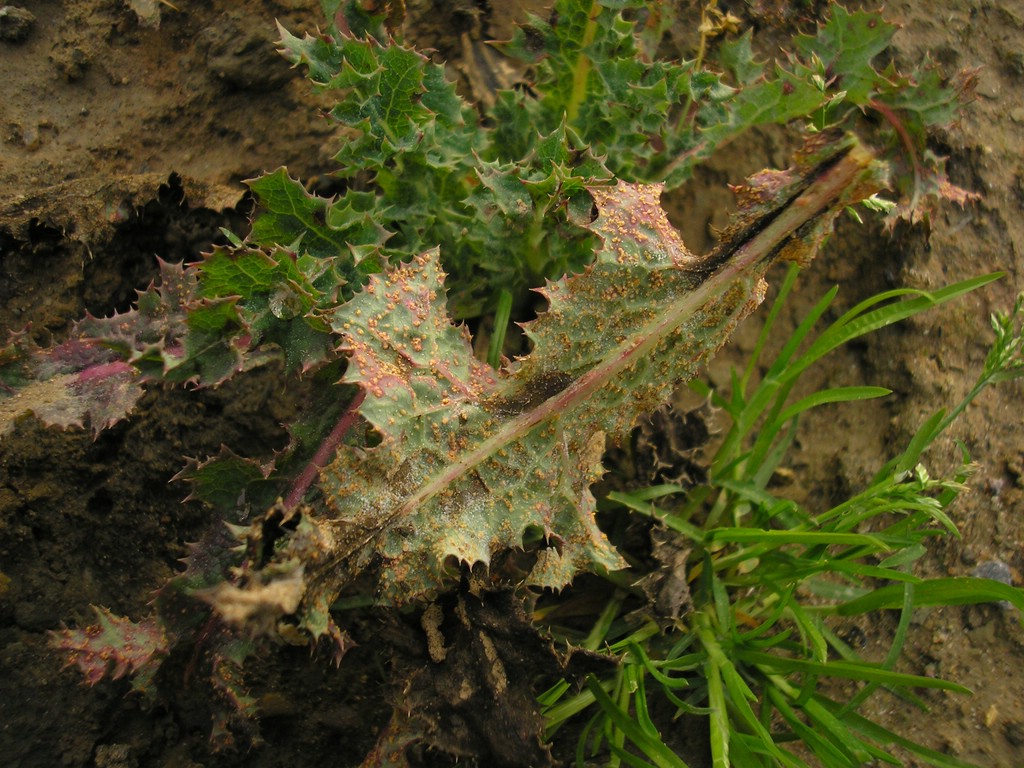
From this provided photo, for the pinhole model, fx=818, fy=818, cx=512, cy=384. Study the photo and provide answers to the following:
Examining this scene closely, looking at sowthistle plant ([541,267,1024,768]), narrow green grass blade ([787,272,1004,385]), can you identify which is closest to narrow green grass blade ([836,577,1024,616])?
sowthistle plant ([541,267,1024,768])

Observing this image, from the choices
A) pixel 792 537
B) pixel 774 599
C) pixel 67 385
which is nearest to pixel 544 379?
pixel 792 537

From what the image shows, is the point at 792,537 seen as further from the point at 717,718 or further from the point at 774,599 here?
the point at 717,718

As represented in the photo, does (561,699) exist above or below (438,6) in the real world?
below

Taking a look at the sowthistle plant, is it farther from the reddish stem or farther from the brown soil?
the reddish stem

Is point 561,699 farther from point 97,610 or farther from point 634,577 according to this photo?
point 97,610

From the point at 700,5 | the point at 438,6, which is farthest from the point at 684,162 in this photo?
the point at 438,6

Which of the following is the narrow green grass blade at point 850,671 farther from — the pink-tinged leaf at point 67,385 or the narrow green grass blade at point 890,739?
the pink-tinged leaf at point 67,385
